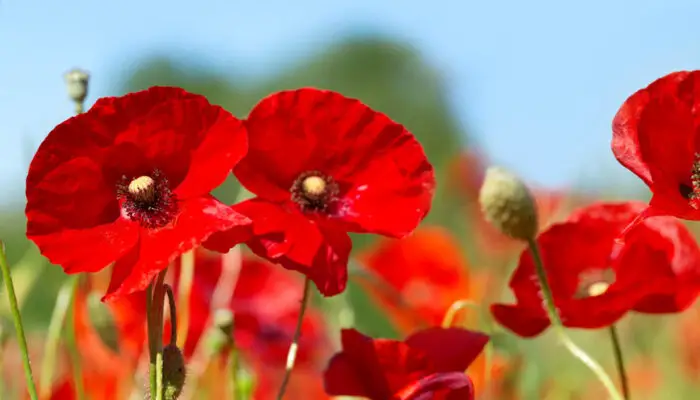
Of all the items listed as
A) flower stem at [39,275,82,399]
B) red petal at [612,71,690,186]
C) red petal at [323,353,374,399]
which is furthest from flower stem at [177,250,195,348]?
red petal at [612,71,690,186]

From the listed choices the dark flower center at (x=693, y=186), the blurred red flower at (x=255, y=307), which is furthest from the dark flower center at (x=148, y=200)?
the blurred red flower at (x=255, y=307)

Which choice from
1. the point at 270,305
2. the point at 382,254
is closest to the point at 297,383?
the point at 382,254

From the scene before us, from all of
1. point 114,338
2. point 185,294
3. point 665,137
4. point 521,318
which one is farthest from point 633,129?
point 114,338

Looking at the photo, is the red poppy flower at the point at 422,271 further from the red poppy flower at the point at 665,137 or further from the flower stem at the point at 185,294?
the red poppy flower at the point at 665,137

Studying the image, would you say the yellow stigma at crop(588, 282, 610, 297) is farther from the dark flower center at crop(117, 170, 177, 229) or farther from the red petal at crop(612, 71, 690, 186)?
the dark flower center at crop(117, 170, 177, 229)

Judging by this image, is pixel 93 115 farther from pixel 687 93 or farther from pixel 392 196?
pixel 687 93

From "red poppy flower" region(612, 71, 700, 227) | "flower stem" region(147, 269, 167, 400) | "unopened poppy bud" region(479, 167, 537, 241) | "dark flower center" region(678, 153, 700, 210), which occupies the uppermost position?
"red poppy flower" region(612, 71, 700, 227)
